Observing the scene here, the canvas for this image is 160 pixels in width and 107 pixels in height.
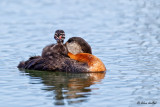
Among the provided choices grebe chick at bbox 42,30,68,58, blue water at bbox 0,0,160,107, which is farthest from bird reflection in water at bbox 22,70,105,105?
grebe chick at bbox 42,30,68,58

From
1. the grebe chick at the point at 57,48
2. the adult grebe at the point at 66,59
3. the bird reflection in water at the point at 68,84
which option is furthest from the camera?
the grebe chick at the point at 57,48

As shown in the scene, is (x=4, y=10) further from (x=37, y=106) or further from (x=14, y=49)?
(x=37, y=106)

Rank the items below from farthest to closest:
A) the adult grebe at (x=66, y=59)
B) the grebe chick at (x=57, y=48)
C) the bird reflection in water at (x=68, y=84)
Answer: the grebe chick at (x=57, y=48)
the adult grebe at (x=66, y=59)
the bird reflection in water at (x=68, y=84)

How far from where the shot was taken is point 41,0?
1115 inches

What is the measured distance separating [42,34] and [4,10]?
22.6ft

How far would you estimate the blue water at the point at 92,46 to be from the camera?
949cm

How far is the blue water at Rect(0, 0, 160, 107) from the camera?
9.49 metres

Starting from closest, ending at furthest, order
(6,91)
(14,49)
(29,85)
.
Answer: (6,91) → (29,85) → (14,49)

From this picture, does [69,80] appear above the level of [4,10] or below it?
below

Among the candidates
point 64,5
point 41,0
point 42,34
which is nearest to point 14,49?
point 42,34

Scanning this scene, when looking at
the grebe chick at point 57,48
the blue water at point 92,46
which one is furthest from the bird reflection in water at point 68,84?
the grebe chick at point 57,48

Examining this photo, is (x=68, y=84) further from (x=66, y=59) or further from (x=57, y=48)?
(x=57, y=48)

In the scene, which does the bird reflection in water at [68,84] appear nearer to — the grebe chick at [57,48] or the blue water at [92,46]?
the blue water at [92,46]

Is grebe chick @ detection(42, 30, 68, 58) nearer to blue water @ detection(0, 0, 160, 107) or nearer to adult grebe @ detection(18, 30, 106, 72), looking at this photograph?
adult grebe @ detection(18, 30, 106, 72)
